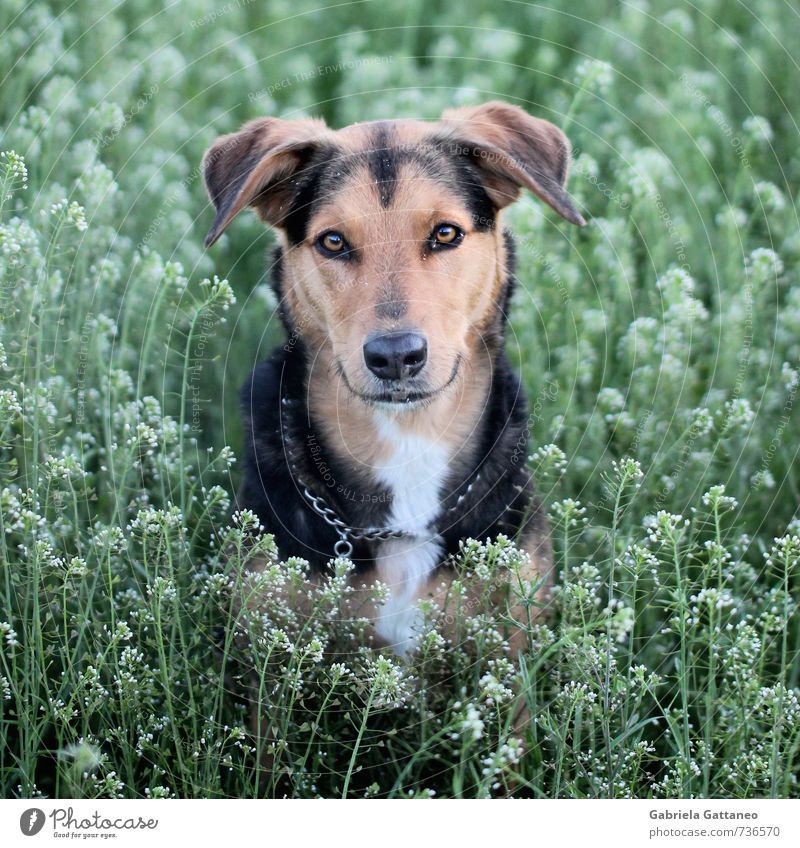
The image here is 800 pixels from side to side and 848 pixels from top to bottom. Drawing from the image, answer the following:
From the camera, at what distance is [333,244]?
358 cm

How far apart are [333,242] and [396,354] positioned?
0.55 metres

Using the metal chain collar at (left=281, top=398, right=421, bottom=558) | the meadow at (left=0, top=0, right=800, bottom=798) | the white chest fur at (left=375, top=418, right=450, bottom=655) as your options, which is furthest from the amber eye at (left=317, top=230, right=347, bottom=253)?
the metal chain collar at (left=281, top=398, right=421, bottom=558)

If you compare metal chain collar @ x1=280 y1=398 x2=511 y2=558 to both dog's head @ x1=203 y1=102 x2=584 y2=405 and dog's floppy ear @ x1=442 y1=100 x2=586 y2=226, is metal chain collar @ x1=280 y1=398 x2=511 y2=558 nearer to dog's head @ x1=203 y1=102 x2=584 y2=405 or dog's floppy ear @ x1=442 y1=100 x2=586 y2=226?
dog's head @ x1=203 y1=102 x2=584 y2=405

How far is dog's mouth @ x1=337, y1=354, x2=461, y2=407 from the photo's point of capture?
11.3 ft

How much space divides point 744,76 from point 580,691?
4512 millimetres

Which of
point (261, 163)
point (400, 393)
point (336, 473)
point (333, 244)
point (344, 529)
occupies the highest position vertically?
point (261, 163)

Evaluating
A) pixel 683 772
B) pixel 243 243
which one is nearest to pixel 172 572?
pixel 683 772

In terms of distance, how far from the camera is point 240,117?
20.3 ft

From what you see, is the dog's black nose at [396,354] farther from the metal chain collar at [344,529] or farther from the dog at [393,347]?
the metal chain collar at [344,529]

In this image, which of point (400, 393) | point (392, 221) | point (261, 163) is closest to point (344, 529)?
point (400, 393)

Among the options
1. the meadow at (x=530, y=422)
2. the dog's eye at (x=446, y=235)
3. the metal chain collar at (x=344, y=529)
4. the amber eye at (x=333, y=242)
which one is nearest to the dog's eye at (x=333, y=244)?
the amber eye at (x=333, y=242)

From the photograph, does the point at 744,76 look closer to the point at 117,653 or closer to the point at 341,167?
the point at 341,167

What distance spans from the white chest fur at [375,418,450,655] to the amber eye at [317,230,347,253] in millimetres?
708

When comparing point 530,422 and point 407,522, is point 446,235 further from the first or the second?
point 407,522
